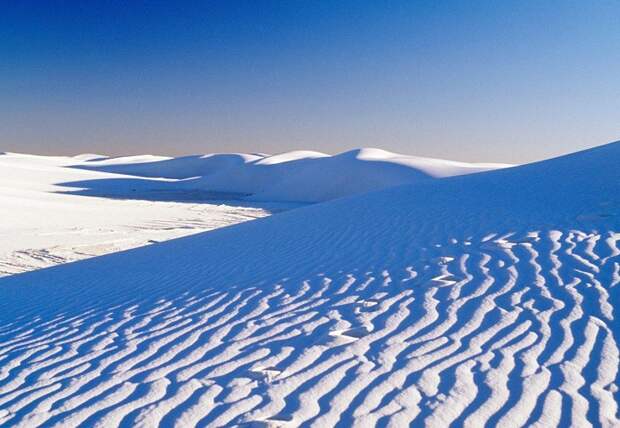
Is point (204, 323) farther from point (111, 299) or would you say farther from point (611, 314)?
point (611, 314)

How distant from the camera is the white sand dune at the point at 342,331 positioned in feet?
12.5

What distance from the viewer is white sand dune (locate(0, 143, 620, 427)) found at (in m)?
3.80

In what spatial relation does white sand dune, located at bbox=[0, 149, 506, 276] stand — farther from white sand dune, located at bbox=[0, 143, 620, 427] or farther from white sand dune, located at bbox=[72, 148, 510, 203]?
white sand dune, located at bbox=[0, 143, 620, 427]

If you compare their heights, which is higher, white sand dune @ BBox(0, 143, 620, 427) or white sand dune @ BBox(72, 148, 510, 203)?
white sand dune @ BBox(72, 148, 510, 203)

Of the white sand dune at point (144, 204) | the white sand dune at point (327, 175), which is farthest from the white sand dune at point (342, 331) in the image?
the white sand dune at point (327, 175)

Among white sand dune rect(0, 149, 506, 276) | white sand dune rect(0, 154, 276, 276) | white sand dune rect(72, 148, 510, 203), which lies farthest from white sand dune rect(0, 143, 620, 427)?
white sand dune rect(72, 148, 510, 203)

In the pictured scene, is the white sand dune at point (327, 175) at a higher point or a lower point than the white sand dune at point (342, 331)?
higher

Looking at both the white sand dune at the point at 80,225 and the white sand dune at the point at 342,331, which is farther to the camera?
the white sand dune at the point at 80,225

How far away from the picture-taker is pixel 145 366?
4711 millimetres

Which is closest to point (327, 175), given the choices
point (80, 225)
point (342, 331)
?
point (80, 225)

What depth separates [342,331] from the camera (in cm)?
520

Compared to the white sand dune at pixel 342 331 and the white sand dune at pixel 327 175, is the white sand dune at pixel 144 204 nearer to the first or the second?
the white sand dune at pixel 327 175

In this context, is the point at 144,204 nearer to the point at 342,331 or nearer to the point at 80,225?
the point at 80,225

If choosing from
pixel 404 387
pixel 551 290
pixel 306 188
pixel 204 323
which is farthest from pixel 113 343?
pixel 306 188
